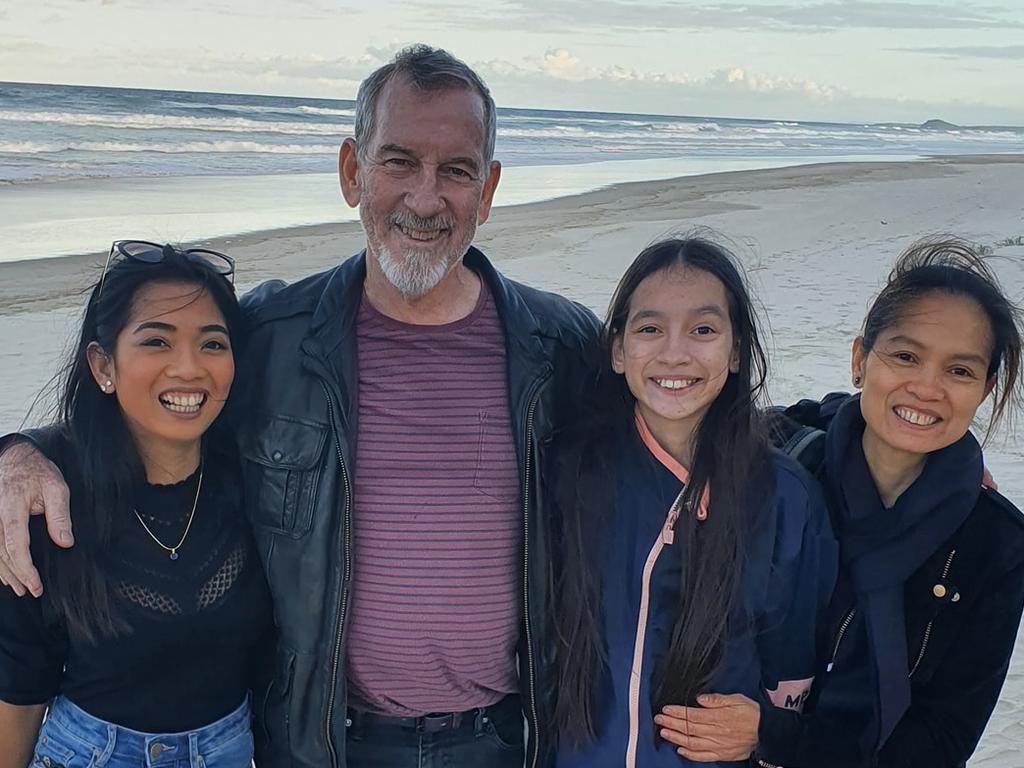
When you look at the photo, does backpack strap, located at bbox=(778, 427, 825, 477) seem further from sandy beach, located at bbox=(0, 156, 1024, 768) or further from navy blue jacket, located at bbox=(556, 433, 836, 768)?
sandy beach, located at bbox=(0, 156, 1024, 768)

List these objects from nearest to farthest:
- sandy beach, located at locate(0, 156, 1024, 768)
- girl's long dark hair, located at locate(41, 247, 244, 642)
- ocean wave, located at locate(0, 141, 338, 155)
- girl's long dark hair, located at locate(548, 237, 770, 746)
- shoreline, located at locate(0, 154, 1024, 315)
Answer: girl's long dark hair, located at locate(41, 247, 244, 642) < girl's long dark hair, located at locate(548, 237, 770, 746) < sandy beach, located at locate(0, 156, 1024, 768) < shoreline, located at locate(0, 154, 1024, 315) < ocean wave, located at locate(0, 141, 338, 155)

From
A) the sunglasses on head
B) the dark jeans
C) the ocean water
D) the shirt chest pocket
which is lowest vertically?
the dark jeans

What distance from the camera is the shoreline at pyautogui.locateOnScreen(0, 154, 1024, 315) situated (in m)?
10.9

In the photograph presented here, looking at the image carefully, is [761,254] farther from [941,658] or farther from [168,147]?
[168,147]

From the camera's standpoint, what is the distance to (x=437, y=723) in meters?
2.65

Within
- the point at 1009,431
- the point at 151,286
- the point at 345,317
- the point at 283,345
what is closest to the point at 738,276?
the point at 345,317

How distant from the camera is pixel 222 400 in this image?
2600 millimetres

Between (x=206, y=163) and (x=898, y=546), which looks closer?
(x=898, y=546)

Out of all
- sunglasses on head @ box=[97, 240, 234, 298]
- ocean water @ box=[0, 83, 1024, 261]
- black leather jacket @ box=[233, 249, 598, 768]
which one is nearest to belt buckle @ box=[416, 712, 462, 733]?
black leather jacket @ box=[233, 249, 598, 768]

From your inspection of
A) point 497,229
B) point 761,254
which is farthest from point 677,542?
point 497,229

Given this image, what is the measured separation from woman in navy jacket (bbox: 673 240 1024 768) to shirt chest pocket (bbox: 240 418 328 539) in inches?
43.8

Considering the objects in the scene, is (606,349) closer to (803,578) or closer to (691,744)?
(803,578)

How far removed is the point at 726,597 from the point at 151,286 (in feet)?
5.47

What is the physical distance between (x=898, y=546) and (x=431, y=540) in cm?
118
